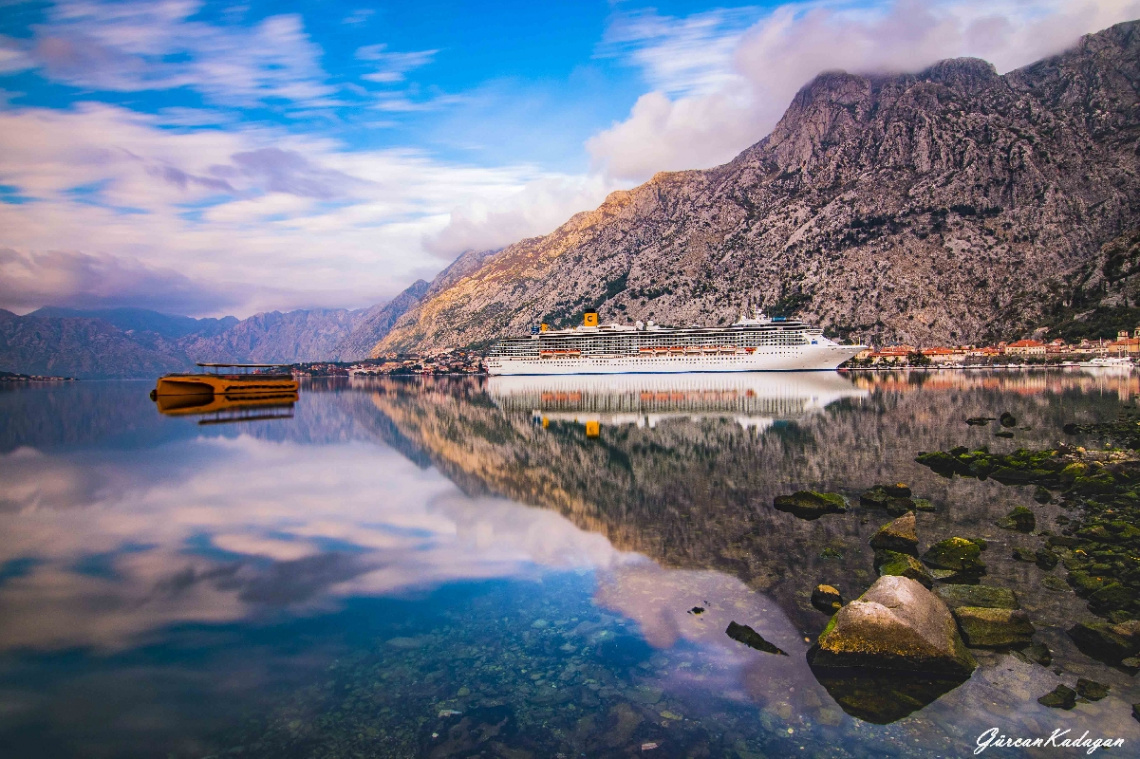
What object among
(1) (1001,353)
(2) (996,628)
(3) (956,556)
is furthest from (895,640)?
(1) (1001,353)

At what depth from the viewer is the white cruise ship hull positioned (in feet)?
464

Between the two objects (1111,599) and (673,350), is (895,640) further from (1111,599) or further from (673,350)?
(673,350)

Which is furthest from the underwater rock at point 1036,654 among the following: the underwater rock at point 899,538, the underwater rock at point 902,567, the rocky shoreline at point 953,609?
the underwater rock at point 899,538

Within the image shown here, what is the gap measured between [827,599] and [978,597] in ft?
9.82

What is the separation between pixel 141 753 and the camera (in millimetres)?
8562

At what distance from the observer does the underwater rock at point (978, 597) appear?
12.2 m

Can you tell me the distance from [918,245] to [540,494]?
16930 centimetres

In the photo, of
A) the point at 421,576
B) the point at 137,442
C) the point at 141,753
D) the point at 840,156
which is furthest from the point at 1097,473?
the point at 840,156

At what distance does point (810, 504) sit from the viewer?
20344mm

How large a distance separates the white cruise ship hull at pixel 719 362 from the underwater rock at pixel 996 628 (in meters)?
134

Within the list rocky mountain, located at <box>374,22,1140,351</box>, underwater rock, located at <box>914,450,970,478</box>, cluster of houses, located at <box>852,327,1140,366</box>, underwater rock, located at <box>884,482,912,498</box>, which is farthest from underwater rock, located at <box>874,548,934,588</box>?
rocky mountain, located at <box>374,22,1140,351</box>

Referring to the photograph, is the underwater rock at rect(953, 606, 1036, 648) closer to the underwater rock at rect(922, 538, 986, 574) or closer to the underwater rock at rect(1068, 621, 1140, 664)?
the underwater rock at rect(1068, 621, 1140, 664)

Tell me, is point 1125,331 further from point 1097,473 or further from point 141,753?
point 141,753

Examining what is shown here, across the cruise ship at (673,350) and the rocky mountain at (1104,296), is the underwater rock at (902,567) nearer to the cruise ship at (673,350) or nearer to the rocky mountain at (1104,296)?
the cruise ship at (673,350)
